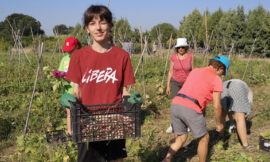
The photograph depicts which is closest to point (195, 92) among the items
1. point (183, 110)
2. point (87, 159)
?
point (183, 110)

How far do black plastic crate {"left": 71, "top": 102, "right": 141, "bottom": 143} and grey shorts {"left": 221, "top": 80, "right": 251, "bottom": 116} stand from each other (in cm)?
240

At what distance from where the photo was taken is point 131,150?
3277mm

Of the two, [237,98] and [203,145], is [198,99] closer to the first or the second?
[203,145]

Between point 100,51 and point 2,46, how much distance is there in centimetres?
1905

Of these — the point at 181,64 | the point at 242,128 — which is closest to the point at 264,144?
the point at 242,128

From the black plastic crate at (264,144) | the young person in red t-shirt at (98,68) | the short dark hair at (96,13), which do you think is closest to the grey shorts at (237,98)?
the black plastic crate at (264,144)

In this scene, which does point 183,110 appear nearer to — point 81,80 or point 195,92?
point 195,92

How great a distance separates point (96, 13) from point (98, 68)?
37 centimetres

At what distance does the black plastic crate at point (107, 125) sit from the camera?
161 centimetres

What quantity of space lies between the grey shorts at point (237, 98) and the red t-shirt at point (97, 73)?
2.33m

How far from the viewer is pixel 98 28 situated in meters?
1.79

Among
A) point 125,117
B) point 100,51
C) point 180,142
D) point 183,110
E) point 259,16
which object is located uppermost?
point 259,16

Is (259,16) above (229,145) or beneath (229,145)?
above

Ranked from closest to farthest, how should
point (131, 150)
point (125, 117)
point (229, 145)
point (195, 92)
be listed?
point (125, 117) < point (195, 92) < point (131, 150) < point (229, 145)
